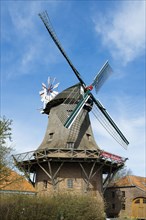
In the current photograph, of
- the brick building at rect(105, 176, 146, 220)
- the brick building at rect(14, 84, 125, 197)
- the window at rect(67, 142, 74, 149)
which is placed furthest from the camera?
the brick building at rect(105, 176, 146, 220)

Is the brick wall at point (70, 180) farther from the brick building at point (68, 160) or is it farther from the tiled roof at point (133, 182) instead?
the tiled roof at point (133, 182)

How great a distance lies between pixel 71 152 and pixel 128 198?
8475mm

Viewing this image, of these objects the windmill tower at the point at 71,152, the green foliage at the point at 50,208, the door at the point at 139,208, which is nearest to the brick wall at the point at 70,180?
the windmill tower at the point at 71,152

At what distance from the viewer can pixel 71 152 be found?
20438mm

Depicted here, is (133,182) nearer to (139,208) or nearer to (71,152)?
(139,208)

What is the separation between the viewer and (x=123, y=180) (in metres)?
27.1

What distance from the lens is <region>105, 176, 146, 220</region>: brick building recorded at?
981 inches

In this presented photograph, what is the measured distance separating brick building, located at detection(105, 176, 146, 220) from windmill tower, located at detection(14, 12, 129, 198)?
343cm

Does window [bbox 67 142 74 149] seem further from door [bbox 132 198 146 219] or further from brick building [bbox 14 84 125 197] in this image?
door [bbox 132 198 146 219]

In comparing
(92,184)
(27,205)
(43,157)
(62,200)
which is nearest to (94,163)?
(92,184)

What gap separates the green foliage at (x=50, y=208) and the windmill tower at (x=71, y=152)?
16.2ft

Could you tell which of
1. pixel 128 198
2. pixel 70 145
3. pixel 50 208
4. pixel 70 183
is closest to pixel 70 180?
pixel 70 183

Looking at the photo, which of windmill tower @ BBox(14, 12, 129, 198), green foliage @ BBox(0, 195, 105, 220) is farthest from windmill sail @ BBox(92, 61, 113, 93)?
green foliage @ BBox(0, 195, 105, 220)

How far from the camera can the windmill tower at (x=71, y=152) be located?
2039 cm
